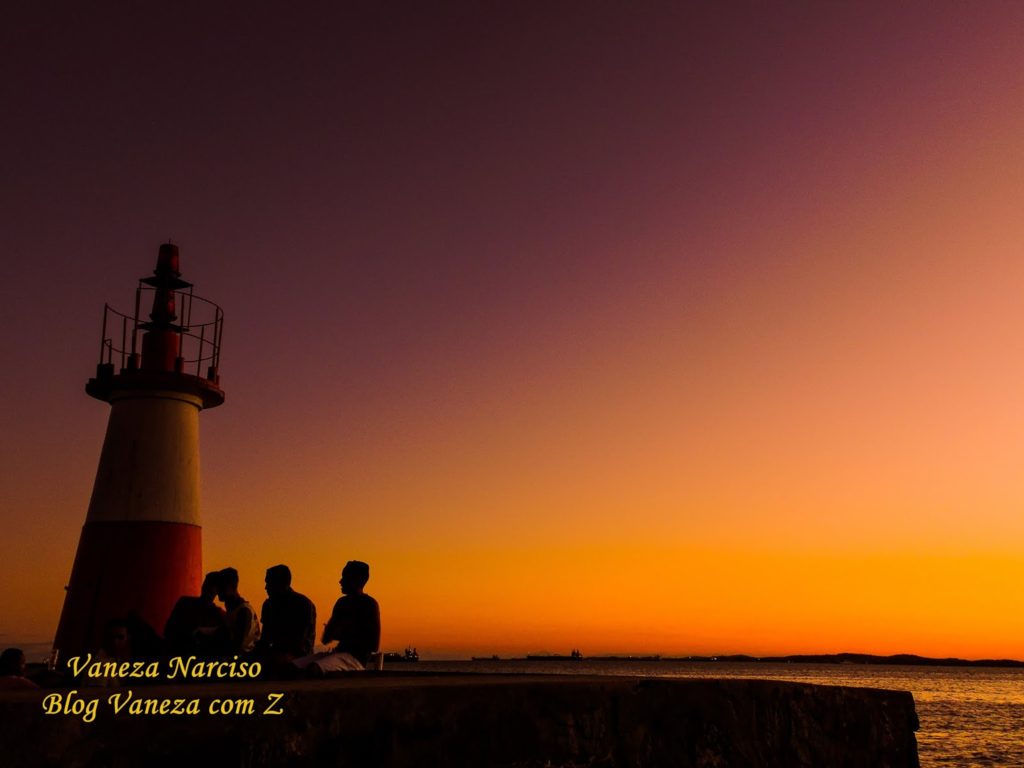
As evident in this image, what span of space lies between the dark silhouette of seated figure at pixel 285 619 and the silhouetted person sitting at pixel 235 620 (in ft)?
0.93

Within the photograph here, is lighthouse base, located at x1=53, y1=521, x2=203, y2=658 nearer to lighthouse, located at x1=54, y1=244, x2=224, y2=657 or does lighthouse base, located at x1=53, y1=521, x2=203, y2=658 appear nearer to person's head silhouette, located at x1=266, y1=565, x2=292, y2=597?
lighthouse, located at x1=54, y1=244, x2=224, y2=657

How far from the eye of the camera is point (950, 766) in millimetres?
33188

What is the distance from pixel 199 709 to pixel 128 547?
36.7 ft

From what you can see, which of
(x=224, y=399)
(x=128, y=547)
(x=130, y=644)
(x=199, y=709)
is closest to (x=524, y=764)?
(x=199, y=709)

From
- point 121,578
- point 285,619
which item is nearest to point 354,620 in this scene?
point 285,619

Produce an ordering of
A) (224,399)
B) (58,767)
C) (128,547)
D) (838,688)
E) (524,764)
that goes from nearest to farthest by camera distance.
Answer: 1. (58,767)
2. (524,764)
3. (838,688)
4. (128,547)
5. (224,399)

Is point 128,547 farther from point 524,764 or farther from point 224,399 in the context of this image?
point 524,764

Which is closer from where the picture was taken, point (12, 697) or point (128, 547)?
point (12, 697)

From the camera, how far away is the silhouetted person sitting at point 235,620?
25.8 feet

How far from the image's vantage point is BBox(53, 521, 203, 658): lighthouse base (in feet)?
46.8

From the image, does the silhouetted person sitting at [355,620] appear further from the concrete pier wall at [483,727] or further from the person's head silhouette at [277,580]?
the concrete pier wall at [483,727]

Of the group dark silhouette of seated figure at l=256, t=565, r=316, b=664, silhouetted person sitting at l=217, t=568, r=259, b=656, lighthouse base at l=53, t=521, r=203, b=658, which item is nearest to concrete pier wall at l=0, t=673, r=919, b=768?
dark silhouette of seated figure at l=256, t=565, r=316, b=664

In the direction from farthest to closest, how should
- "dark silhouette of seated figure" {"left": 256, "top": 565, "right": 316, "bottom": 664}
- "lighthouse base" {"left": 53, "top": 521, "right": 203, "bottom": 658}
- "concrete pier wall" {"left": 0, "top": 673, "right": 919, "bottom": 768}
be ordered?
"lighthouse base" {"left": 53, "top": 521, "right": 203, "bottom": 658} < "dark silhouette of seated figure" {"left": 256, "top": 565, "right": 316, "bottom": 664} < "concrete pier wall" {"left": 0, "top": 673, "right": 919, "bottom": 768}

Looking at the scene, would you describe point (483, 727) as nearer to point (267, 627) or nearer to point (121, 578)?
point (267, 627)
